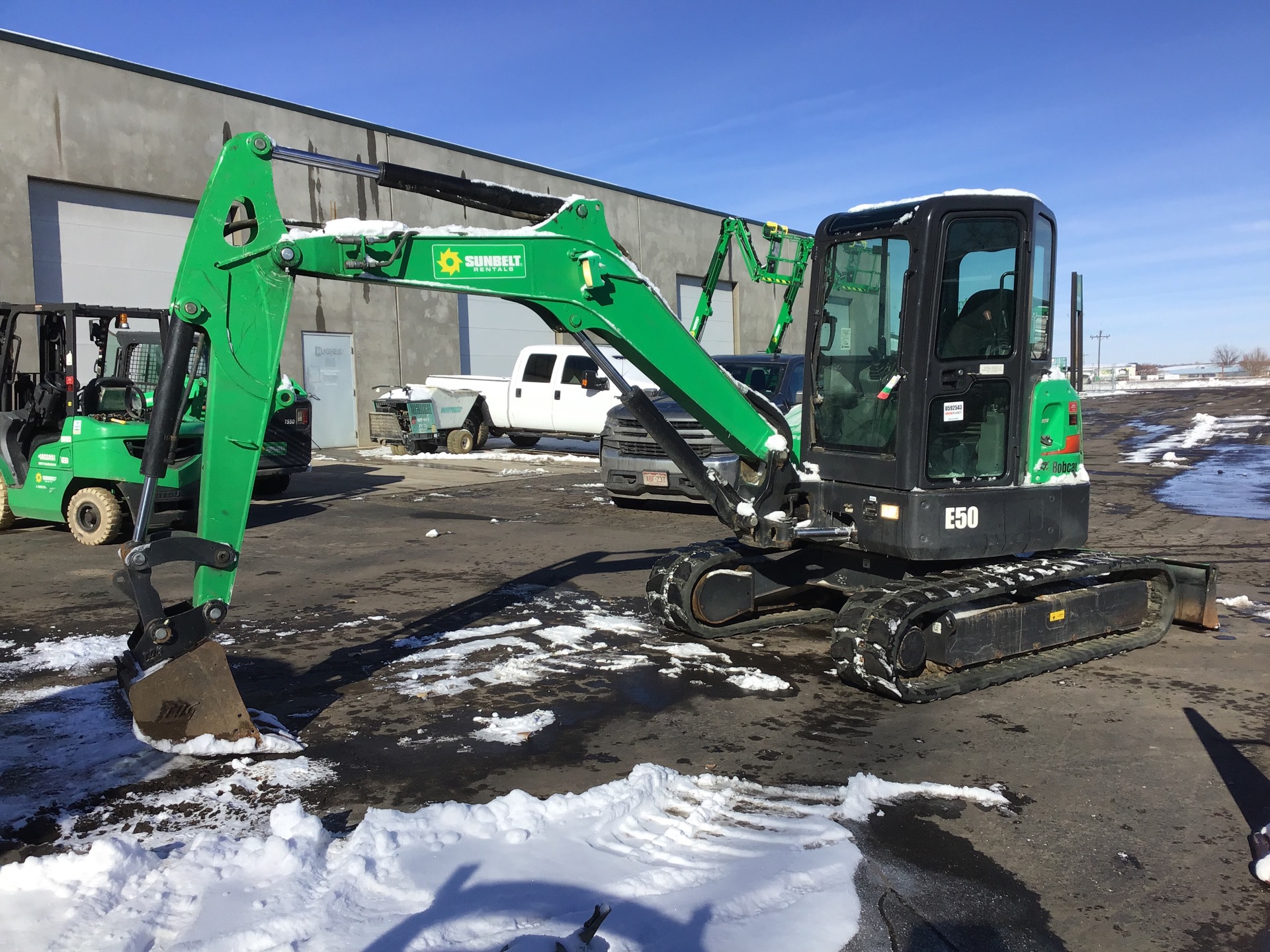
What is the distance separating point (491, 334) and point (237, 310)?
23567 mm

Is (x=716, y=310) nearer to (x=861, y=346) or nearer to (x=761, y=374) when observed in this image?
(x=761, y=374)

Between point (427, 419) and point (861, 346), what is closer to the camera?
point (861, 346)

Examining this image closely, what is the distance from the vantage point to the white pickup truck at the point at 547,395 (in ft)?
69.1

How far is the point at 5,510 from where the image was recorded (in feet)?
37.9

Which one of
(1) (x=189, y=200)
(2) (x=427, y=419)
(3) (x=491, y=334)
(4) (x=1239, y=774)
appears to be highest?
(1) (x=189, y=200)

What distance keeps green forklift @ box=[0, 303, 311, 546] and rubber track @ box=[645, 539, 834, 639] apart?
5.26 m

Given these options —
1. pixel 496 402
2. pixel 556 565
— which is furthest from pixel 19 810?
pixel 496 402

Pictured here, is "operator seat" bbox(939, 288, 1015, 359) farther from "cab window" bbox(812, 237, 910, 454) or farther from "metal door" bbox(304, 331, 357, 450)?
"metal door" bbox(304, 331, 357, 450)

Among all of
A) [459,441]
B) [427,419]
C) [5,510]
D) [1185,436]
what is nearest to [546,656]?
[5,510]

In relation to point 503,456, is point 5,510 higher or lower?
higher

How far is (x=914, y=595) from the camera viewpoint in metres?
5.66

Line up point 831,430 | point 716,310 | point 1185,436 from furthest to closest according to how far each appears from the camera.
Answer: point 716,310 < point 1185,436 < point 831,430

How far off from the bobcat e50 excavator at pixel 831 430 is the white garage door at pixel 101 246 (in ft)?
49.9

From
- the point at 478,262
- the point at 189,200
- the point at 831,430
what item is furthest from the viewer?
the point at 189,200
